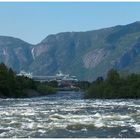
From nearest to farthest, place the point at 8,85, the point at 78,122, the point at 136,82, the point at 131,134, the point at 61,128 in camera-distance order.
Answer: the point at 131,134 → the point at 61,128 → the point at 78,122 → the point at 136,82 → the point at 8,85

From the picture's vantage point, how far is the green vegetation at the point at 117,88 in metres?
131

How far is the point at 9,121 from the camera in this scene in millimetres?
43906

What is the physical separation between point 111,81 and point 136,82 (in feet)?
22.8

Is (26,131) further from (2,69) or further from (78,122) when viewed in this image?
(2,69)

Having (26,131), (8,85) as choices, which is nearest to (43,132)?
(26,131)

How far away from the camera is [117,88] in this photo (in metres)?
135

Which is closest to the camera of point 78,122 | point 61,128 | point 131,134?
point 131,134

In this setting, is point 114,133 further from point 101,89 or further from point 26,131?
point 101,89

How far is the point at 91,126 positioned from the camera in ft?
130

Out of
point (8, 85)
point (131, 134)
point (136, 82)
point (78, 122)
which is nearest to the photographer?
point (131, 134)

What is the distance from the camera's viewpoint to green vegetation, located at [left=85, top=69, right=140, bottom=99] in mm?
130875

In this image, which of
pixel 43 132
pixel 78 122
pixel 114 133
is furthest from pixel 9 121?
pixel 114 133

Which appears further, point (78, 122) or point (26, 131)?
point (78, 122)

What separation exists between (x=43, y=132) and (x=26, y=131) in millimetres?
1291
